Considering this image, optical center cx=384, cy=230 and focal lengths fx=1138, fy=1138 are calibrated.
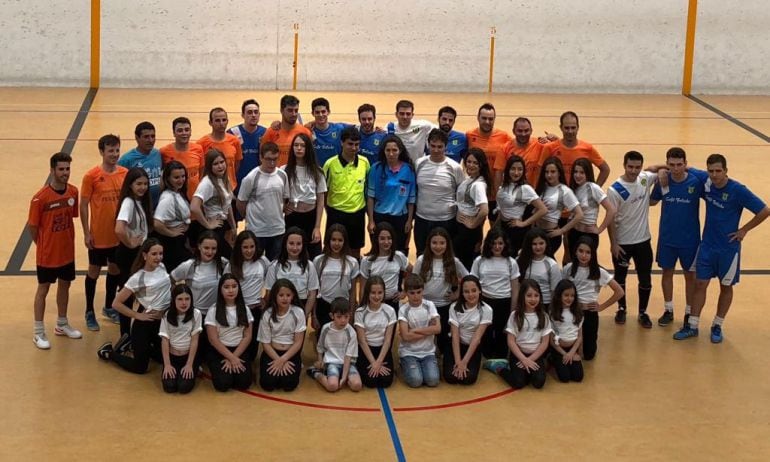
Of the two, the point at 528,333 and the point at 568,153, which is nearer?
the point at 528,333

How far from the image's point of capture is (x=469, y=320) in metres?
8.62

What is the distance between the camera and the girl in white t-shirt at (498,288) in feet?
29.3

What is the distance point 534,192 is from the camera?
31.1 ft

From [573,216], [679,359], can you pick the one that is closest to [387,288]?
[573,216]

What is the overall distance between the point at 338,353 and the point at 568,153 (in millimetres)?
3155

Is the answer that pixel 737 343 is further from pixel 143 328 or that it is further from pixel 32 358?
pixel 32 358

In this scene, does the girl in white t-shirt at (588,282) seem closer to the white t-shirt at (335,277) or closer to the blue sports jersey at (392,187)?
the blue sports jersey at (392,187)

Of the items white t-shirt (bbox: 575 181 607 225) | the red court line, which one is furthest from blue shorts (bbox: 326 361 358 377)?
white t-shirt (bbox: 575 181 607 225)

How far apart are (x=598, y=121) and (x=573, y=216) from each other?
9.77m

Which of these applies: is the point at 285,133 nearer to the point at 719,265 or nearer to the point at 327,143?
the point at 327,143

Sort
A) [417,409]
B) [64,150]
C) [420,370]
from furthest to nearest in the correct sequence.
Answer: [64,150]
[420,370]
[417,409]

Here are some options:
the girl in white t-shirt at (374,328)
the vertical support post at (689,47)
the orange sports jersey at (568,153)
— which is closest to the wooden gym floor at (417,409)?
the girl in white t-shirt at (374,328)

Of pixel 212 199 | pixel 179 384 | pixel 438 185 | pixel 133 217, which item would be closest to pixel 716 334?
pixel 438 185

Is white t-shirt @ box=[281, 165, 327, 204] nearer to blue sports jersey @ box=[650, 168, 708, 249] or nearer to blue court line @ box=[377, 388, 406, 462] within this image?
blue court line @ box=[377, 388, 406, 462]
